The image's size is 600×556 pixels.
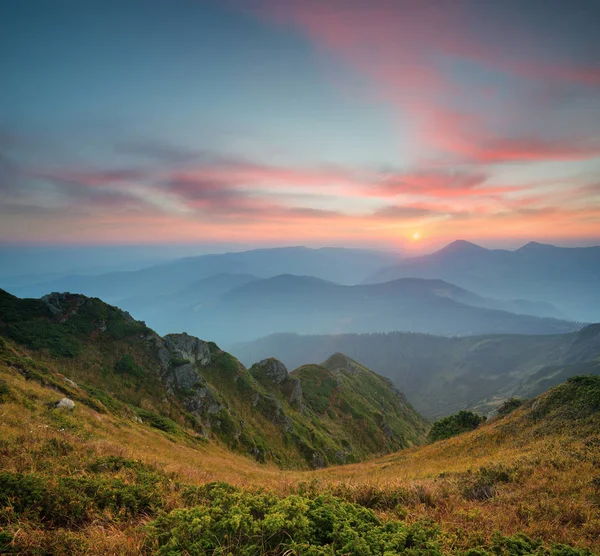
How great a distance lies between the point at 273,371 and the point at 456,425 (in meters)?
30.2

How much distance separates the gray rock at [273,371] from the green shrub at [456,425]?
88.3 ft

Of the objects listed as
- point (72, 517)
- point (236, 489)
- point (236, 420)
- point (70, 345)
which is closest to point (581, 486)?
point (236, 489)

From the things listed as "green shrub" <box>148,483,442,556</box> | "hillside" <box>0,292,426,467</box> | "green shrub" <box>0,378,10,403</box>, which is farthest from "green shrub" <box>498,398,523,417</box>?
"green shrub" <box>0,378,10,403</box>

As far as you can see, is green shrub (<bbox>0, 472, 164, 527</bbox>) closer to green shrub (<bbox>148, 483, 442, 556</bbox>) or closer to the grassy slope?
the grassy slope

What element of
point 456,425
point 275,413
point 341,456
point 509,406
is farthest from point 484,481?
point 341,456

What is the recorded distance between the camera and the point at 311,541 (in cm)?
488

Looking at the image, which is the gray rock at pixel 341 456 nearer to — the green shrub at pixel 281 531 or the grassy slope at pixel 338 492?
the grassy slope at pixel 338 492

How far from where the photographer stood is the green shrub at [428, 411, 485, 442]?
2948 centimetres

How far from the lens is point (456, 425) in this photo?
99.5ft

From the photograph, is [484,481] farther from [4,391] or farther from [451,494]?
[4,391]

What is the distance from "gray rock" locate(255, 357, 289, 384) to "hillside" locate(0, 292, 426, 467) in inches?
20.2

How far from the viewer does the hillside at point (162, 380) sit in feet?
Answer: 91.2

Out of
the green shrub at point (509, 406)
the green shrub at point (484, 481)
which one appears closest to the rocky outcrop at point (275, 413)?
the green shrub at point (509, 406)

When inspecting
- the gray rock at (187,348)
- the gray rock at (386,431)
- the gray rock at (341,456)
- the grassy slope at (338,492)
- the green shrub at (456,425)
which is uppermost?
the grassy slope at (338,492)
